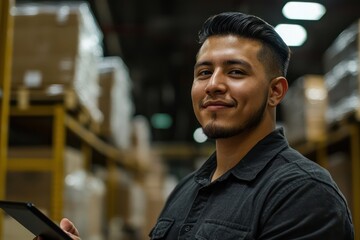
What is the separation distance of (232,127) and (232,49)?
0.33 meters

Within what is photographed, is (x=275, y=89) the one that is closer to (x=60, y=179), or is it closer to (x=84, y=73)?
(x=60, y=179)

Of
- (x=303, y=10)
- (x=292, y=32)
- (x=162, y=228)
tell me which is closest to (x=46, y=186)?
(x=162, y=228)

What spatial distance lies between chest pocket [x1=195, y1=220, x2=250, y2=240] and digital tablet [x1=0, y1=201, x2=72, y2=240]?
51 centimetres

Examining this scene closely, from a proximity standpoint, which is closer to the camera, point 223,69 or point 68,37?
point 223,69

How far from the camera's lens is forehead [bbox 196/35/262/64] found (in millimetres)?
2453

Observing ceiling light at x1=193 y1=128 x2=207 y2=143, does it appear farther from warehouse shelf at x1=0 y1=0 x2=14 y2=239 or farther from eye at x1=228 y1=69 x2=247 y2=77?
eye at x1=228 y1=69 x2=247 y2=77

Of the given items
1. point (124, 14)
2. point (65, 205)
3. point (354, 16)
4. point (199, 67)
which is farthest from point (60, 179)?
point (354, 16)

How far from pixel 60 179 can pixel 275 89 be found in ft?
9.49

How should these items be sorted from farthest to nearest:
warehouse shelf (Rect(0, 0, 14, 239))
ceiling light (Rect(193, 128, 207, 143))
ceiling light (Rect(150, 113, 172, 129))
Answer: ceiling light (Rect(193, 128, 207, 143))
ceiling light (Rect(150, 113, 172, 129))
warehouse shelf (Rect(0, 0, 14, 239))

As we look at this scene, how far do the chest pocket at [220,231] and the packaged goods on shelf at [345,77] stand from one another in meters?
3.69

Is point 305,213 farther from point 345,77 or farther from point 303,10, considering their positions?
point 303,10

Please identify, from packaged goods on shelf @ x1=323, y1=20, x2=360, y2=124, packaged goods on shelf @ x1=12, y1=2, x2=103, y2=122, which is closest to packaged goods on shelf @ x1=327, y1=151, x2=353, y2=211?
packaged goods on shelf @ x1=323, y1=20, x2=360, y2=124

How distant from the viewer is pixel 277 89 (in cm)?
251

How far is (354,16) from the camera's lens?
11359mm
